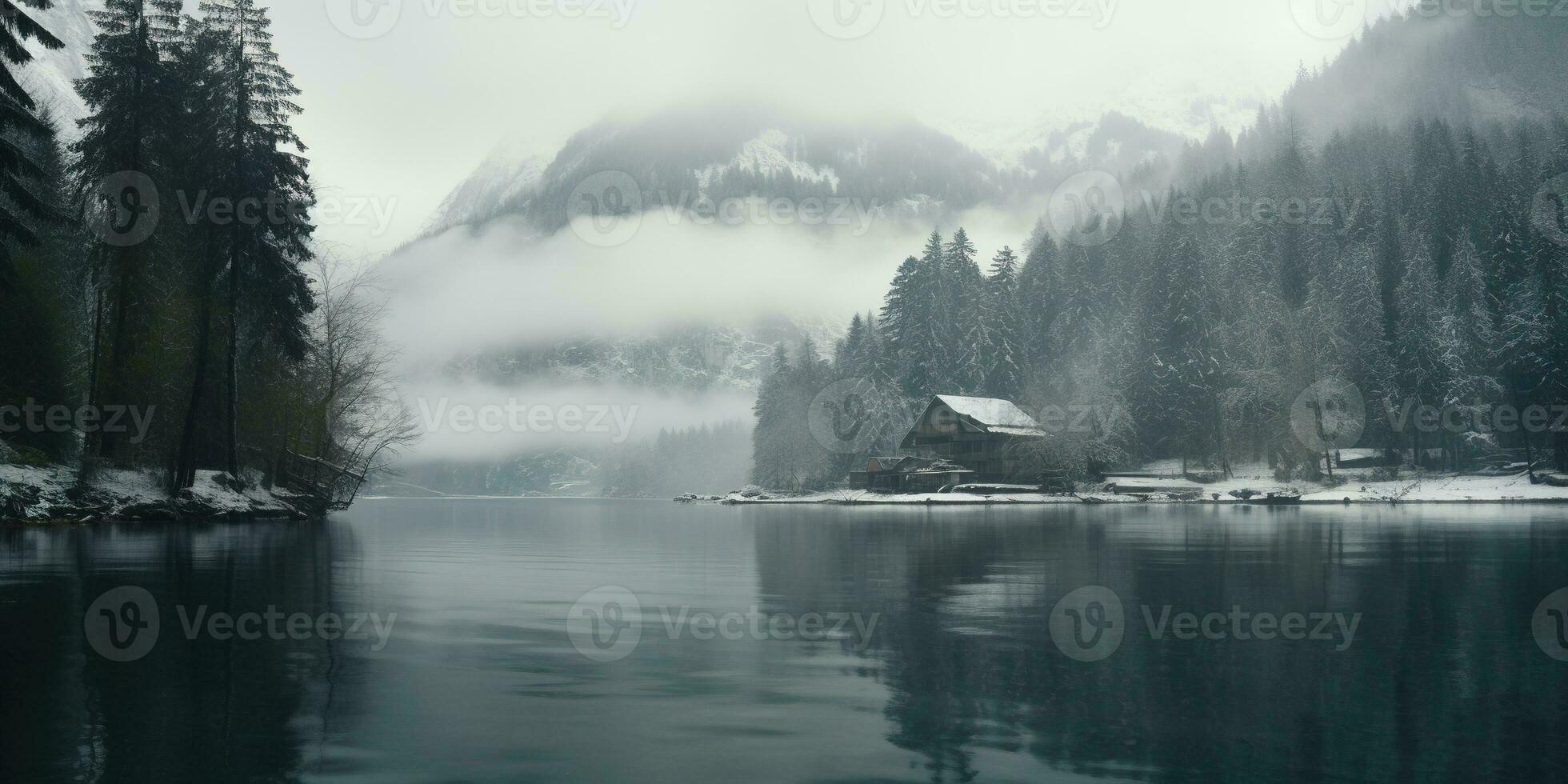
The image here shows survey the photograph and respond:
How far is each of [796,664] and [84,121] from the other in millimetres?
46294

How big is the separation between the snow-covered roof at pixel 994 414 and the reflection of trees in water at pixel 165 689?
3413 inches

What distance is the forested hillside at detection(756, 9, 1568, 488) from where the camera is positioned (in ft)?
303

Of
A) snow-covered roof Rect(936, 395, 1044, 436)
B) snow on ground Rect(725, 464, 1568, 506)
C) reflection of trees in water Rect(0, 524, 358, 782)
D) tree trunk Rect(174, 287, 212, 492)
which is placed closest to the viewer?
reflection of trees in water Rect(0, 524, 358, 782)

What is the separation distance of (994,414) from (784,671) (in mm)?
95461

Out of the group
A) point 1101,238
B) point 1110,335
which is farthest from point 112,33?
point 1101,238

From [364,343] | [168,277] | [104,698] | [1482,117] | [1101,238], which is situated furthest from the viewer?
[1482,117]

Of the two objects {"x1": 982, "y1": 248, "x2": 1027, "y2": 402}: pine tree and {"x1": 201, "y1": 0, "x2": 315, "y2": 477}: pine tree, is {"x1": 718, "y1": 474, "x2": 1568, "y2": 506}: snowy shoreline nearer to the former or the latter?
{"x1": 982, "y1": 248, "x2": 1027, "y2": 402}: pine tree

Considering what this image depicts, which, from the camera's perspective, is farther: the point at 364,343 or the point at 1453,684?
the point at 364,343

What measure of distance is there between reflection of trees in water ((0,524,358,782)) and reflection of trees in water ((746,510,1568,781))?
5592 mm

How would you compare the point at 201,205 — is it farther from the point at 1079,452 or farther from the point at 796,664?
the point at 1079,452

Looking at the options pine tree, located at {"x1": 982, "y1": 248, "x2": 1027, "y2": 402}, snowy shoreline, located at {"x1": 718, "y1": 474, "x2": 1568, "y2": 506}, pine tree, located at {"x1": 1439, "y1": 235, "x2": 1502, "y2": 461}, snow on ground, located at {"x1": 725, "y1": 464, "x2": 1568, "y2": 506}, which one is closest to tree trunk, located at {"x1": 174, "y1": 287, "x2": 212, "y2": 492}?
snowy shoreline, located at {"x1": 718, "y1": 474, "x2": 1568, "y2": 506}

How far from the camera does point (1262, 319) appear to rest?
335 feet

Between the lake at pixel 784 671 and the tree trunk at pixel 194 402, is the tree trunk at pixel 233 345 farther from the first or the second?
the lake at pixel 784 671

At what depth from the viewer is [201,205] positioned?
47.2 metres
